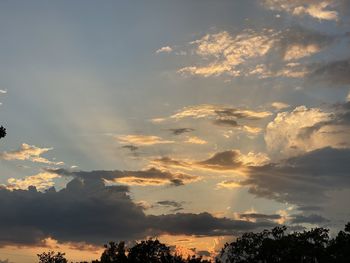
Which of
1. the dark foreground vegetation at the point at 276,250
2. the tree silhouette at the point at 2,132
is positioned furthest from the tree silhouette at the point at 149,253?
the tree silhouette at the point at 2,132

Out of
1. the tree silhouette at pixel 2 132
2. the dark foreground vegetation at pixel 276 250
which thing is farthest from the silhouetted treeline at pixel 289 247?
the tree silhouette at pixel 2 132

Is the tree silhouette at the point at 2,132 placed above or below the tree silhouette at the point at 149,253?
above

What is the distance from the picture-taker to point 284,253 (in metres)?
91.9

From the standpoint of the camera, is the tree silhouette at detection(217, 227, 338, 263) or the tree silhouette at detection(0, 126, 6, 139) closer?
the tree silhouette at detection(0, 126, 6, 139)

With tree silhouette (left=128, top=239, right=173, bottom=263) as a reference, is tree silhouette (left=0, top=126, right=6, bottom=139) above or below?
above

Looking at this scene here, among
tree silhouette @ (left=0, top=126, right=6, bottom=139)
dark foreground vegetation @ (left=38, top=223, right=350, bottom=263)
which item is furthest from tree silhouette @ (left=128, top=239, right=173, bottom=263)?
tree silhouette @ (left=0, top=126, right=6, bottom=139)

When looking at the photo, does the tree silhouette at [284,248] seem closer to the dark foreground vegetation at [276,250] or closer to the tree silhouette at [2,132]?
the dark foreground vegetation at [276,250]

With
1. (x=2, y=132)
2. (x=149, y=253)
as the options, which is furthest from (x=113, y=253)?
(x=2, y=132)

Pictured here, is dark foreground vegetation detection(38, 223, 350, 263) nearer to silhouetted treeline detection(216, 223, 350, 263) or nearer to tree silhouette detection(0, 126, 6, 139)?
silhouetted treeline detection(216, 223, 350, 263)

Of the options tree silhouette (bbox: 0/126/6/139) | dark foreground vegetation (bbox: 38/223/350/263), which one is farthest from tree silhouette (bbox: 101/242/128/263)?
tree silhouette (bbox: 0/126/6/139)

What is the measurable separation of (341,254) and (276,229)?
16.1m

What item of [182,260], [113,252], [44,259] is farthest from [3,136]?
[44,259]

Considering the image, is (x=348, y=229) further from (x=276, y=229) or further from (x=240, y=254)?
(x=240, y=254)

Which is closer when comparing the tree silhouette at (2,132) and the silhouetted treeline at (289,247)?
the tree silhouette at (2,132)
